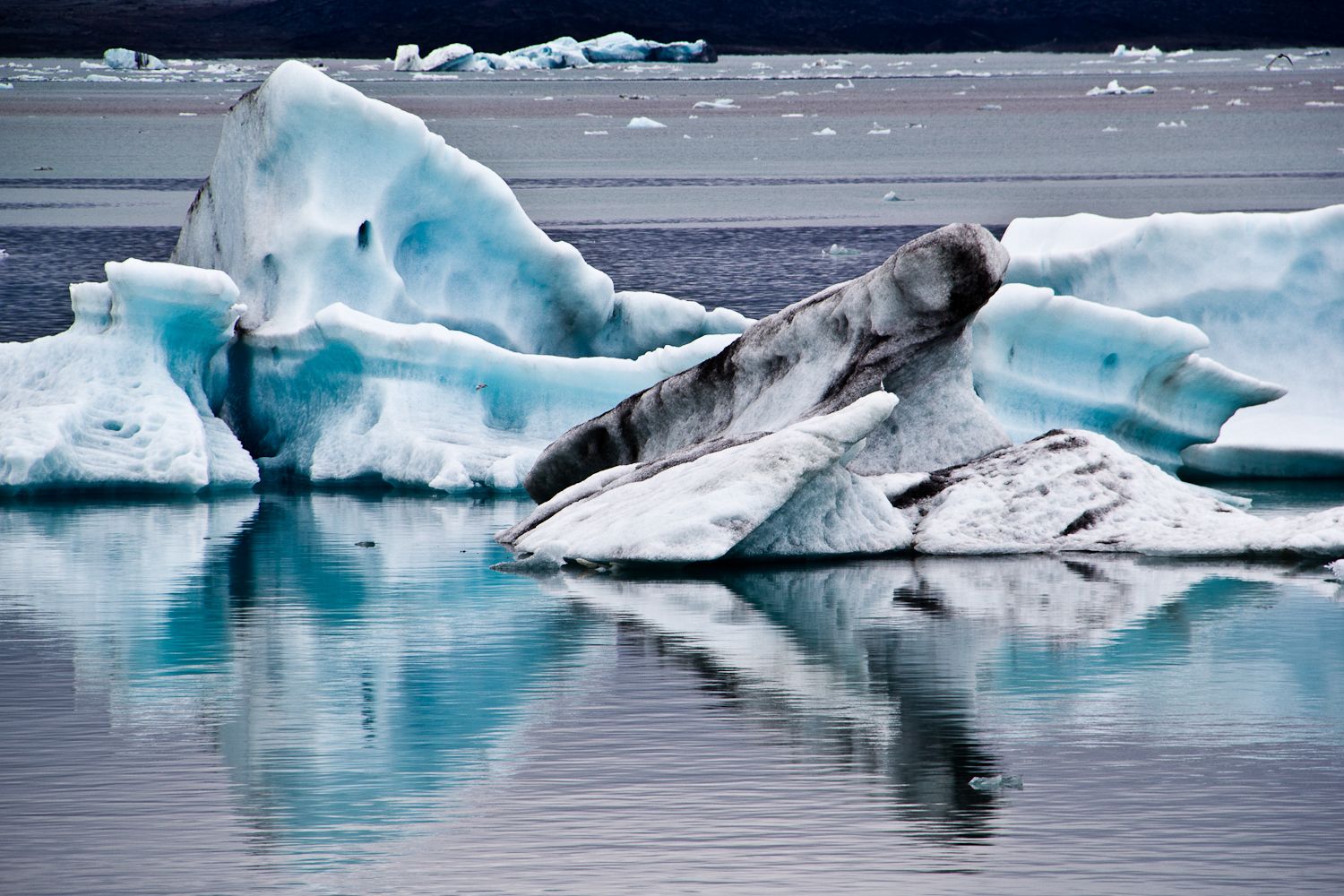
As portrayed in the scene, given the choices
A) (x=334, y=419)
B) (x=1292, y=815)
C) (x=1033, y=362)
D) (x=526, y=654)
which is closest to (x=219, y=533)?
(x=334, y=419)

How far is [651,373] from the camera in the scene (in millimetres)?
11695

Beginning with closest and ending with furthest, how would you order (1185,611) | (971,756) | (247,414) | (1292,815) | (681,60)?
(1292,815), (971,756), (1185,611), (247,414), (681,60)

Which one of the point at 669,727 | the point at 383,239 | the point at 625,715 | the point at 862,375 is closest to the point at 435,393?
the point at 383,239

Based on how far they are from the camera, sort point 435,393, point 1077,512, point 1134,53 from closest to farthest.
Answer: point 1077,512, point 435,393, point 1134,53

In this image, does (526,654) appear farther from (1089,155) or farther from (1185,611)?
(1089,155)

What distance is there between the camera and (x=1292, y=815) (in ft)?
Answer: 16.7

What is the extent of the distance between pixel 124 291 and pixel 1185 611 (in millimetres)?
6255

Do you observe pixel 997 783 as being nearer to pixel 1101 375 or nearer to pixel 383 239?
pixel 1101 375

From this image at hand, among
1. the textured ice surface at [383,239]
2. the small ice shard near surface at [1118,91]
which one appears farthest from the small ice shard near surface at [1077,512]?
the small ice shard near surface at [1118,91]

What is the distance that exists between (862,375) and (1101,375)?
2.58 meters

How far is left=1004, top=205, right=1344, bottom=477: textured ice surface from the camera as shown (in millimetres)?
12656

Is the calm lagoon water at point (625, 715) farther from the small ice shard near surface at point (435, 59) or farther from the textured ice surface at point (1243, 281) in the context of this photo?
the small ice shard near surface at point (435, 59)

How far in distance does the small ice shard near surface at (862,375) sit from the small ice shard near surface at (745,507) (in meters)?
0.48

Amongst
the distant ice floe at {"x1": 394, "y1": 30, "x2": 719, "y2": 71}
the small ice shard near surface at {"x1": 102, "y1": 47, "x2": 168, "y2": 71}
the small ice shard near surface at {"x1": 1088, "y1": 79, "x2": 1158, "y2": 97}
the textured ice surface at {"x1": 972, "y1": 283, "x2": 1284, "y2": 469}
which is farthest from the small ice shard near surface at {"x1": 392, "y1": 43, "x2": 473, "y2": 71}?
the textured ice surface at {"x1": 972, "y1": 283, "x2": 1284, "y2": 469}
